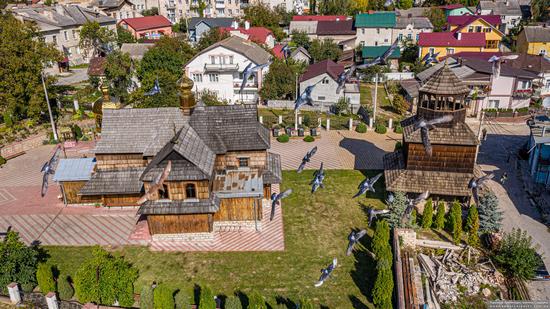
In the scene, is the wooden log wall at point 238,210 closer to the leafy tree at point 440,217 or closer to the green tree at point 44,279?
the green tree at point 44,279

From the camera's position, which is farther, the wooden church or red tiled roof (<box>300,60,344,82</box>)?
red tiled roof (<box>300,60,344,82</box>)

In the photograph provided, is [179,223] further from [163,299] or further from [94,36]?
[94,36]

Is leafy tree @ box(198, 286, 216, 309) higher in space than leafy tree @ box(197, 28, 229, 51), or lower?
lower

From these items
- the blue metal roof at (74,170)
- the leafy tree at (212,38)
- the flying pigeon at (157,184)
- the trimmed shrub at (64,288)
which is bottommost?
the trimmed shrub at (64,288)

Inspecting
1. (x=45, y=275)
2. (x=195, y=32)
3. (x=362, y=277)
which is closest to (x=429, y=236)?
(x=362, y=277)

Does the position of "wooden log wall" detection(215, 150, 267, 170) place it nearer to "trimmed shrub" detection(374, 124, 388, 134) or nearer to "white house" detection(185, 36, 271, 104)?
"trimmed shrub" detection(374, 124, 388, 134)

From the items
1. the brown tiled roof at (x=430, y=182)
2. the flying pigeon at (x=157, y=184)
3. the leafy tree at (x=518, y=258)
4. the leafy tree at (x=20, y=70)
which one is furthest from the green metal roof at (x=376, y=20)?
the flying pigeon at (x=157, y=184)

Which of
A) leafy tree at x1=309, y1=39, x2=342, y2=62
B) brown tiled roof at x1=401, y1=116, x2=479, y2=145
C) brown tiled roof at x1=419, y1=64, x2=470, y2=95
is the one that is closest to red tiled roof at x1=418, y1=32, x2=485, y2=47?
leafy tree at x1=309, y1=39, x2=342, y2=62
